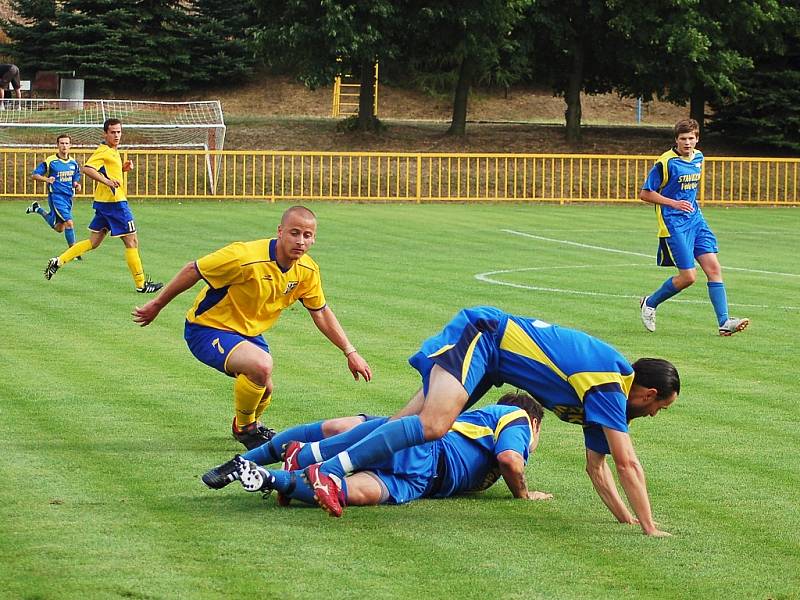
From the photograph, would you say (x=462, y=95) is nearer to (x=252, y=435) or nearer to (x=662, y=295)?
(x=662, y=295)

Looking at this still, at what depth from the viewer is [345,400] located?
35.1 feet

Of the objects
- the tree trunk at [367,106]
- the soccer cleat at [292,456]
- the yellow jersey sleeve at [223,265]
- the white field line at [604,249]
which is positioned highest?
the tree trunk at [367,106]

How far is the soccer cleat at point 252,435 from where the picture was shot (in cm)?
888

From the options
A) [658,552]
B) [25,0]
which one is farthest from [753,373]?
[25,0]

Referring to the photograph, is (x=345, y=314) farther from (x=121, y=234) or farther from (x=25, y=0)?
(x=25, y=0)

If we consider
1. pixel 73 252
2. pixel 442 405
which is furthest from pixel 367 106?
pixel 442 405

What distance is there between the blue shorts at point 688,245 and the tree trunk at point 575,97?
1269 inches

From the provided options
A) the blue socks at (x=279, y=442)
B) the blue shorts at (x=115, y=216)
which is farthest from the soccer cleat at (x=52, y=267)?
the blue socks at (x=279, y=442)

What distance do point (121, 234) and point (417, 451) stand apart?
485 inches

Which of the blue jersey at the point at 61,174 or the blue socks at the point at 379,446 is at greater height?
the blue jersey at the point at 61,174

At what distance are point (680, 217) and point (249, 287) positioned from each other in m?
7.79

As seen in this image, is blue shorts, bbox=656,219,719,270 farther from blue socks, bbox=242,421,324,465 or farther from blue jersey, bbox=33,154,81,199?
blue jersey, bbox=33,154,81,199

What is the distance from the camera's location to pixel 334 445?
7.57 metres

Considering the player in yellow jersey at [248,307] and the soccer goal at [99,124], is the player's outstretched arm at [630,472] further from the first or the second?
the soccer goal at [99,124]
